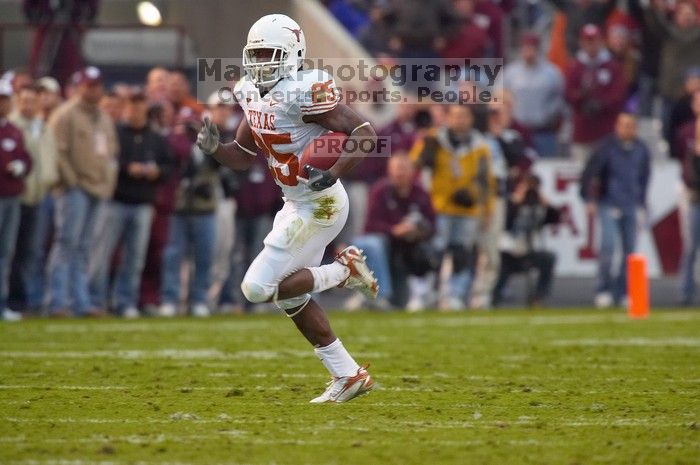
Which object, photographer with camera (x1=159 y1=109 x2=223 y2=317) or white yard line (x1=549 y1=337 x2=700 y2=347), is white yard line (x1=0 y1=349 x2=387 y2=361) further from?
photographer with camera (x1=159 y1=109 x2=223 y2=317)

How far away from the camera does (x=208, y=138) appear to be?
7.06 m

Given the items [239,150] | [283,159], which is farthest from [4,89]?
[283,159]

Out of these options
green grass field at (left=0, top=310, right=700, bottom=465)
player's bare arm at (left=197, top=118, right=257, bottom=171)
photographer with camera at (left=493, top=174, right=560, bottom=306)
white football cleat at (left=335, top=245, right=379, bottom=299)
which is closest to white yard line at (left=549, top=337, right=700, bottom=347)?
green grass field at (left=0, top=310, right=700, bottom=465)

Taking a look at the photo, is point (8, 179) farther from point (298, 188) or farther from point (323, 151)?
point (298, 188)

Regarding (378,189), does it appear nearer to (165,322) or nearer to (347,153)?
(165,322)

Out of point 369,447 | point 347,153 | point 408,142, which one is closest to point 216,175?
point 408,142

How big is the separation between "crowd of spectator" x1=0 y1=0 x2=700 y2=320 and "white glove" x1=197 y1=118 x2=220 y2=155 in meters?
5.15

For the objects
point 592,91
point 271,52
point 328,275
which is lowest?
point 328,275

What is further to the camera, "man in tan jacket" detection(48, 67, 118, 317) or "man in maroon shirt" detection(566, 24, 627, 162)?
"man in maroon shirt" detection(566, 24, 627, 162)

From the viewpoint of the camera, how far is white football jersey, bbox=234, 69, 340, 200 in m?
6.86

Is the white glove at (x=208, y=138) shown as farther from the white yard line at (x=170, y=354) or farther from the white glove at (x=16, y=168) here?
the white glove at (x=16, y=168)

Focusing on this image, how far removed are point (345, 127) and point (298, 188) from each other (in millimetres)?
397

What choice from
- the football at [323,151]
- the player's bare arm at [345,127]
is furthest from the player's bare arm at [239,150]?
the player's bare arm at [345,127]

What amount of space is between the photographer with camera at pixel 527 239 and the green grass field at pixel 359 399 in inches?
104
